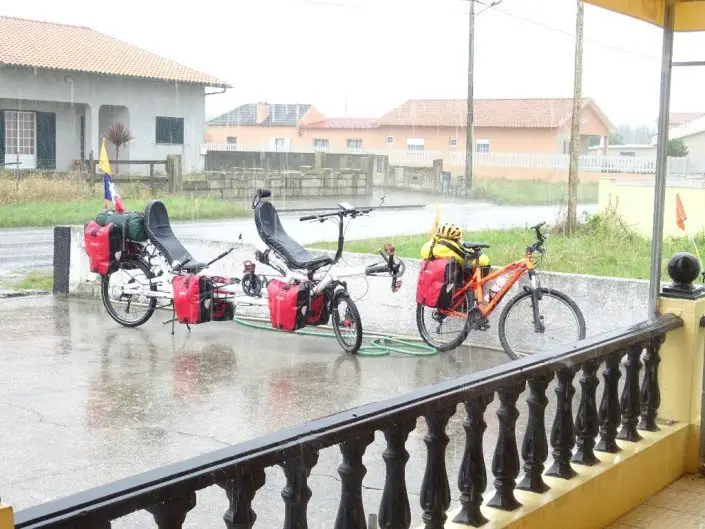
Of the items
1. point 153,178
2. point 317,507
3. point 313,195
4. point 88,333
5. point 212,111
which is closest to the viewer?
point 317,507

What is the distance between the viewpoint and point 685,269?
4496mm

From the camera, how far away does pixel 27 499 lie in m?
4.36

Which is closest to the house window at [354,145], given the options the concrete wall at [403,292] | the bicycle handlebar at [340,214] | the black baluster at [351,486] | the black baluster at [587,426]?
the bicycle handlebar at [340,214]

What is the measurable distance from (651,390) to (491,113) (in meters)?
5.01

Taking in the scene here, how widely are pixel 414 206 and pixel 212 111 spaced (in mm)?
2942

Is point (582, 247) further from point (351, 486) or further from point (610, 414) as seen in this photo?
point (351, 486)

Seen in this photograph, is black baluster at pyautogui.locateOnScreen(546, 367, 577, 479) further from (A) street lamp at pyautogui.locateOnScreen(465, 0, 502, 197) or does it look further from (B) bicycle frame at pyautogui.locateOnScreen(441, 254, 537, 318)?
(A) street lamp at pyautogui.locateOnScreen(465, 0, 502, 197)

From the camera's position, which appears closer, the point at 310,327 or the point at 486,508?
the point at 486,508

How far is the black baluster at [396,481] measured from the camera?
8.80 ft

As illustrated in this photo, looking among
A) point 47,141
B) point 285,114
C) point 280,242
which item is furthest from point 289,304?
point 47,141

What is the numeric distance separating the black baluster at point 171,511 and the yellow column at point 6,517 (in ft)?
1.12

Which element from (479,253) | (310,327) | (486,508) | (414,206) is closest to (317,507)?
(486,508)

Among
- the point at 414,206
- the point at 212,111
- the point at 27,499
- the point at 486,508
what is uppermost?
the point at 212,111

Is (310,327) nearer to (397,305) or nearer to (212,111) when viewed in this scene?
(397,305)
